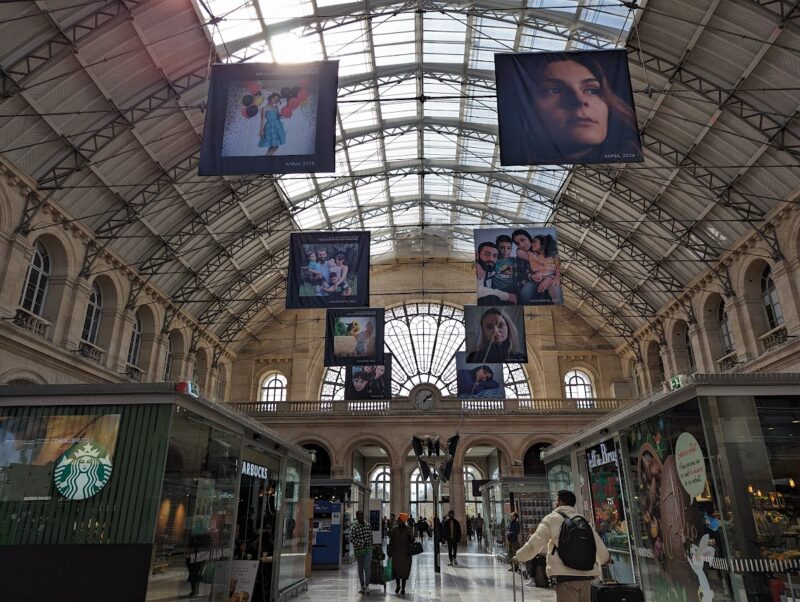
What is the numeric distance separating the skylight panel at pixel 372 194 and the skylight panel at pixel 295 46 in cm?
928

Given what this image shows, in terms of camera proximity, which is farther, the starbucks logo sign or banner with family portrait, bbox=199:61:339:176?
banner with family portrait, bbox=199:61:339:176

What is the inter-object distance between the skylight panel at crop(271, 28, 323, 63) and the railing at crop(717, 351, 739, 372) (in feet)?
62.5

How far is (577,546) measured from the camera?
525cm

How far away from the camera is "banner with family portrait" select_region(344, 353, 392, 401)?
2367 centimetres

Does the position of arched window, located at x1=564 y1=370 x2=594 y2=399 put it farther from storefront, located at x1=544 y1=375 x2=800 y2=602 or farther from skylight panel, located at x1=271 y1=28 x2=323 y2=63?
storefront, located at x1=544 y1=375 x2=800 y2=602

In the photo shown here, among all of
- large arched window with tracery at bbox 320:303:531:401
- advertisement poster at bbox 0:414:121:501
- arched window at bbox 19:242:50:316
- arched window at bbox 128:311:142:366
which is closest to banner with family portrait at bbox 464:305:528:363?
advertisement poster at bbox 0:414:121:501

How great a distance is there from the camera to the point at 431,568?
16.5 metres

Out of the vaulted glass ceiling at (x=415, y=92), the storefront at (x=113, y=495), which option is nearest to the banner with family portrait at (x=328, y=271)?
the vaulted glass ceiling at (x=415, y=92)

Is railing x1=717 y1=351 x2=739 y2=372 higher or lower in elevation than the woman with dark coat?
higher

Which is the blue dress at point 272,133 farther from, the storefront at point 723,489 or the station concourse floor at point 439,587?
the station concourse floor at point 439,587

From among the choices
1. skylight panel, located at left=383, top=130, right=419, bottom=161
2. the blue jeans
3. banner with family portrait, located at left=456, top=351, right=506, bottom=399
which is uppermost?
skylight panel, located at left=383, top=130, right=419, bottom=161

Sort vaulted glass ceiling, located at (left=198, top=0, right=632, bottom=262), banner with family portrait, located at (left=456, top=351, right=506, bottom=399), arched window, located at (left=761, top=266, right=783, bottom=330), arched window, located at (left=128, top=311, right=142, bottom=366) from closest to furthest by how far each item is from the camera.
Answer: vaulted glass ceiling, located at (left=198, top=0, right=632, bottom=262) → arched window, located at (left=761, top=266, right=783, bottom=330) → banner with family portrait, located at (left=456, top=351, right=506, bottom=399) → arched window, located at (left=128, top=311, right=142, bottom=366)

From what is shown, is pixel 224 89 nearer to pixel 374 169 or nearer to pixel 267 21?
pixel 267 21

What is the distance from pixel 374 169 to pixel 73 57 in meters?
14.9
